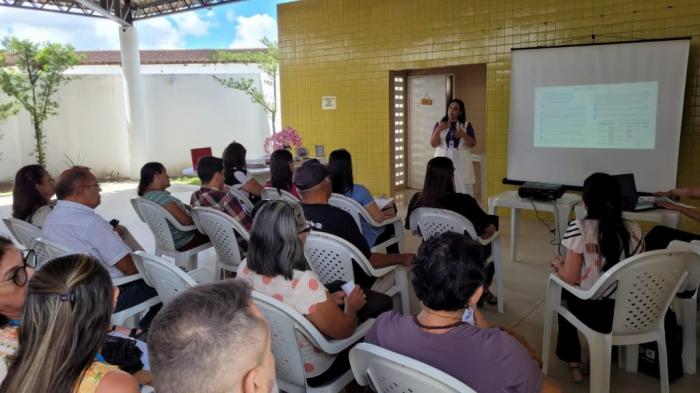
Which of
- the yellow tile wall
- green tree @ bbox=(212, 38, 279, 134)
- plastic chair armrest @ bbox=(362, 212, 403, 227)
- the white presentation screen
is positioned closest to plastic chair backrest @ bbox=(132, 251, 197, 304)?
plastic chair armrest @ bbox=(362, 212, 403, 227)

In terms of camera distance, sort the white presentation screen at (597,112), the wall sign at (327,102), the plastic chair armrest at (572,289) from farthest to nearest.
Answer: the wall sign at (327,102), the white presentation screen at (597,112), the plastic chair armrest at (572,289)

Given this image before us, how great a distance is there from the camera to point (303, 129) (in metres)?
8.05

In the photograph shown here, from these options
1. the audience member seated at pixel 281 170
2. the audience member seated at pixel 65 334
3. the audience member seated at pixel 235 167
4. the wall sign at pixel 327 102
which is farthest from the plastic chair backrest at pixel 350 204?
the wall sign at pixel 327 102

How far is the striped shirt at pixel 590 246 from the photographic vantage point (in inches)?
87.2

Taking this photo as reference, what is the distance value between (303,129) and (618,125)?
4.72 m

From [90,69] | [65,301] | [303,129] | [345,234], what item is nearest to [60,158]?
[90,69]

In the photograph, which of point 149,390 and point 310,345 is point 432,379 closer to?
point 310,345

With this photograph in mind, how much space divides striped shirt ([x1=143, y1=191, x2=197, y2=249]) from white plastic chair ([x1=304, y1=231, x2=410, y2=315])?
1300 mm

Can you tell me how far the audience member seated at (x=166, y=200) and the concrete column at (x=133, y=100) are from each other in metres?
7.11

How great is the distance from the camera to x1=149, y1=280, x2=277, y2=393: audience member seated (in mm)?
870

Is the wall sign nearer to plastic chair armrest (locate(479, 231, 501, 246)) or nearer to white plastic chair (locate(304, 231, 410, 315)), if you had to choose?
plastic chair armrest (locate(479, 231, 501, 246))

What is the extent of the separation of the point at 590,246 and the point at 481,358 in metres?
1.23

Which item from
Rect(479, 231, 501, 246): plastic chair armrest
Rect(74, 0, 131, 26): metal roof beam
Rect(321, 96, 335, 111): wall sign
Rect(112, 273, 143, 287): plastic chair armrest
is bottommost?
Rect(112, 273, 143, 287): plastic chair armrest

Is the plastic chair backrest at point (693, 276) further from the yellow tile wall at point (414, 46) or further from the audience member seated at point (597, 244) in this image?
the yellow tile wall at point (414, 46)
